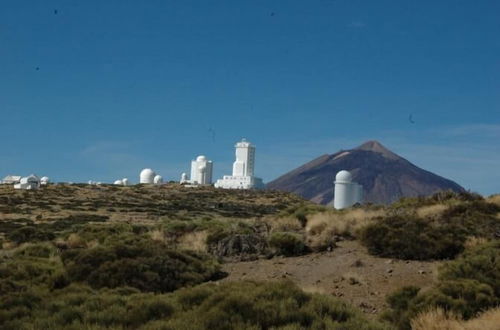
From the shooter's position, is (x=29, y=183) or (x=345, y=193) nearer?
(x=345, y=193)

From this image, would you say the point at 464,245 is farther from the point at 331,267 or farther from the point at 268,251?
the point at 268,251

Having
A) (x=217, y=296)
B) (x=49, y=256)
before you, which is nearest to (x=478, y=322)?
(x=217, y=296)

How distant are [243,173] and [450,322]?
80368 mm

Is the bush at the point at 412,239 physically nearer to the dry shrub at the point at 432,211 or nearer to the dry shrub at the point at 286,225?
the dry shrub at the point at 432,211

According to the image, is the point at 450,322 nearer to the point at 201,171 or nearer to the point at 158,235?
the point at 158,235

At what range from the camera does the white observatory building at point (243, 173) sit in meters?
86.9

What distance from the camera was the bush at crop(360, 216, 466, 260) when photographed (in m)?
15.1

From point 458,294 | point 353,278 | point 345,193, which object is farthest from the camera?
point 345,193

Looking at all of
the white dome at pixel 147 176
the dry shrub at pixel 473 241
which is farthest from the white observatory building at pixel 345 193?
the white dome at pixel 147 176

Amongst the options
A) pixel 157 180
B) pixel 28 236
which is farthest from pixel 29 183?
pixel 28 236

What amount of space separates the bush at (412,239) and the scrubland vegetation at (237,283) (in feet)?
0.10

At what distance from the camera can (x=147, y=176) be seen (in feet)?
323

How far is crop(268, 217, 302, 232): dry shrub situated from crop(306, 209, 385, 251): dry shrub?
2.01 feet

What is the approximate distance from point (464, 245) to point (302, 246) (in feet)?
15.2
